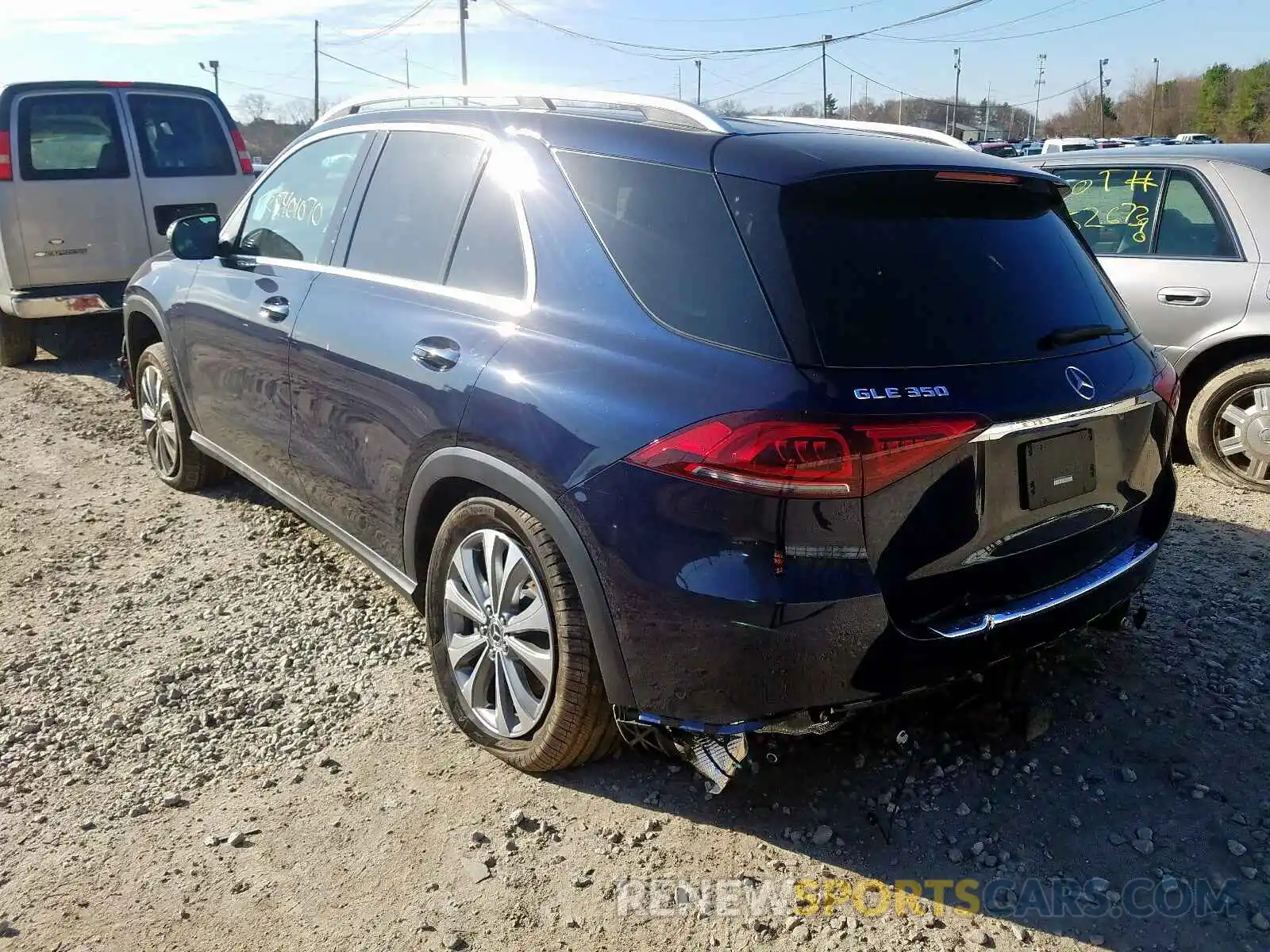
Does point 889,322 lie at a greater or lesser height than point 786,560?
greater

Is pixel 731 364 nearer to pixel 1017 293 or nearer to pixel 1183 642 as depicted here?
pixel 1017 293

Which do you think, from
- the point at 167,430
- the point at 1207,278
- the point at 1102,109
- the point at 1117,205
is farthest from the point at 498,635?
the point at 1102,109

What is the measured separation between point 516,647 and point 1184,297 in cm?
439

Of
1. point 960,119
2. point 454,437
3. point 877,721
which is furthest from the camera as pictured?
point 960,119

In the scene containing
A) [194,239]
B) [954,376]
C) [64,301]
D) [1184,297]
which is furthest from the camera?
[64,301]

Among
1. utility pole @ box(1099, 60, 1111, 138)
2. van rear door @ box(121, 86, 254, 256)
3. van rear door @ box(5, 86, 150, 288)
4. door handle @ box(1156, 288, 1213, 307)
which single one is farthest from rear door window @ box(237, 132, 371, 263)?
utility pole @ box(1099, 60, 1111, 138)

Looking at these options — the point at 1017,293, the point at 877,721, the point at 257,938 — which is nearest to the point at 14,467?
the point at 257,938

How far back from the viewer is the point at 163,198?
8.46 meters

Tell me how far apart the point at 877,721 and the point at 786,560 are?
1.10 meters

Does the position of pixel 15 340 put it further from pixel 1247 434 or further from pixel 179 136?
pixel 1247 434

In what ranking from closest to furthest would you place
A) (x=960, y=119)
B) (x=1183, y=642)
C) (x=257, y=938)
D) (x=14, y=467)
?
(x=257, y=938) < (x=1183, y=642) < (x=14, y=467) < (x=960, y=119)

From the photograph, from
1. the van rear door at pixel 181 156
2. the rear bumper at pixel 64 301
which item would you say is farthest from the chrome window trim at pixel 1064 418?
the van rear door at pixel 181 156

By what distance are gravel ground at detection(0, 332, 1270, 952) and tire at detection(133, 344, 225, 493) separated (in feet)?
4.35

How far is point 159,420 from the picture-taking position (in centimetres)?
546
